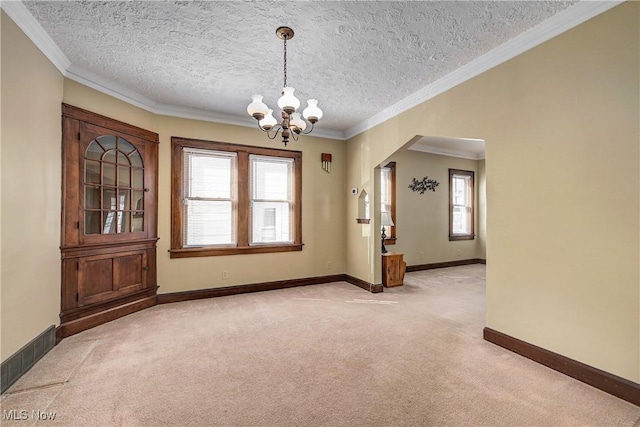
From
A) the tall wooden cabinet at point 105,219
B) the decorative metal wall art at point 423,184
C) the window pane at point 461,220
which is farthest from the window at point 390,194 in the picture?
A: the tall wooden cabinet at point 105,219

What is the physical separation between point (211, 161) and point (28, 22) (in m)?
2.47

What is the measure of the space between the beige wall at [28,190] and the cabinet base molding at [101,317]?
0.15 meters

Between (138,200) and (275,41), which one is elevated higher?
(275,41)

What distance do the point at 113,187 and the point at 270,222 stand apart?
2272 mm

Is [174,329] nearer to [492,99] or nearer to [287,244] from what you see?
[287,244]

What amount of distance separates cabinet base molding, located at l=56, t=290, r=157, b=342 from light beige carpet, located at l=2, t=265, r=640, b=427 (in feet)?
0.35

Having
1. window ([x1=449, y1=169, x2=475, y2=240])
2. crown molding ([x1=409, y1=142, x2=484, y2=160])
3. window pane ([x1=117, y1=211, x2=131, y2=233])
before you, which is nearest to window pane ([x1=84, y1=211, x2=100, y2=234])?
window pane ([x1=117, y1=211, x2=131, y2=233])

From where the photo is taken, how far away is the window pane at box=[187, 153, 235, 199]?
4512 millimetres

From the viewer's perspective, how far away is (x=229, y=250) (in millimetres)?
4680

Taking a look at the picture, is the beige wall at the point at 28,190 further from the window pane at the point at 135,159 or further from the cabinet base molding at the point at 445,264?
the cabinet base molding at the point at 445,264

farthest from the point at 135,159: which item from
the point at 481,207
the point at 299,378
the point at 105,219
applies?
the point at 481,207

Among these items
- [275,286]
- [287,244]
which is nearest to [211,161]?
[287,244]

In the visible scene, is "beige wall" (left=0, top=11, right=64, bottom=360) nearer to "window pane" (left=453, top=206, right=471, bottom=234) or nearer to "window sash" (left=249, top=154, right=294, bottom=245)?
"window sash" (left=249, top=154, right=294, bottom=245)

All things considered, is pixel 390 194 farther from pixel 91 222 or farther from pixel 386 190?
pixel 91 222
